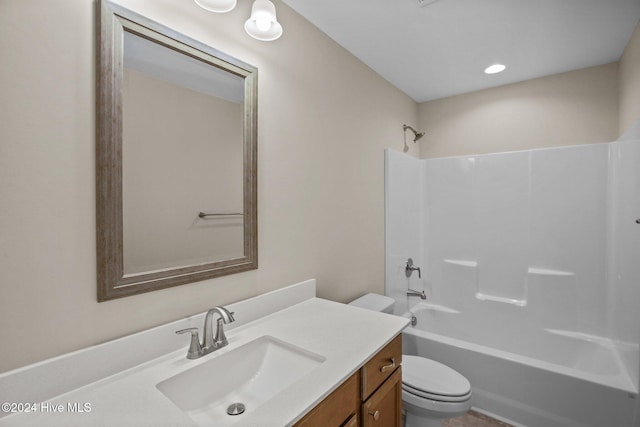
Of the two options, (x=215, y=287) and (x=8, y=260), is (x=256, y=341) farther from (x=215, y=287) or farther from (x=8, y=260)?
(x=8, y=260)

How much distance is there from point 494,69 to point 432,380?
2.34m

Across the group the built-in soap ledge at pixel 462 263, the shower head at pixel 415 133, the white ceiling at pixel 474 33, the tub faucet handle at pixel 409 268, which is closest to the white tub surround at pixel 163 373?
the tub faucet handle at pixel 409 268

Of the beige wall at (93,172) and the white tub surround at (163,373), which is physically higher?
the beige wall at (93,172)

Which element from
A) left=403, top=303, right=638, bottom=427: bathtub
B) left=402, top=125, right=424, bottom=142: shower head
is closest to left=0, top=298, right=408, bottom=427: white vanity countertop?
left=403, top=303, right=638, bottom=427: bathtub

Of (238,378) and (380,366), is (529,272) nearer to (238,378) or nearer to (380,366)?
(380,366)

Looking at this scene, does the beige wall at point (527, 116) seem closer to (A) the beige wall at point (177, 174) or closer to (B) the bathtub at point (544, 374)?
(B) the bathtub at point (544, 374)

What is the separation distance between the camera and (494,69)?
239 centimetres

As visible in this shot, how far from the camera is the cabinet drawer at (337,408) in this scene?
0.84m

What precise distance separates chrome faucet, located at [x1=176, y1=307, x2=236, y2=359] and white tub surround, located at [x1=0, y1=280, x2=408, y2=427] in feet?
0.08

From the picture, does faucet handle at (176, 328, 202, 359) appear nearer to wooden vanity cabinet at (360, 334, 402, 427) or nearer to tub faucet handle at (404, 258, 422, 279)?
wooden vanity cabinet at (360, 334, 402, 427)

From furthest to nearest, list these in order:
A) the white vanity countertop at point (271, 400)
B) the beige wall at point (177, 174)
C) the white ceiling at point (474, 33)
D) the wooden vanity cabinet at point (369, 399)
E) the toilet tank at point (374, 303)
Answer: the toilet tank at point (374, 303) < the white ceiling at point (474, 33) < the beige wall at point (177, 174) < the wooden vanity cabinet at point (369, 399) < the white vanity countertop at point (271, 400)

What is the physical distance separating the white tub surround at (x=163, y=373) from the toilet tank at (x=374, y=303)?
0.60m

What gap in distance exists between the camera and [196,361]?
1030 millimetres

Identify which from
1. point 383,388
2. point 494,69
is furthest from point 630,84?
point 383,388
